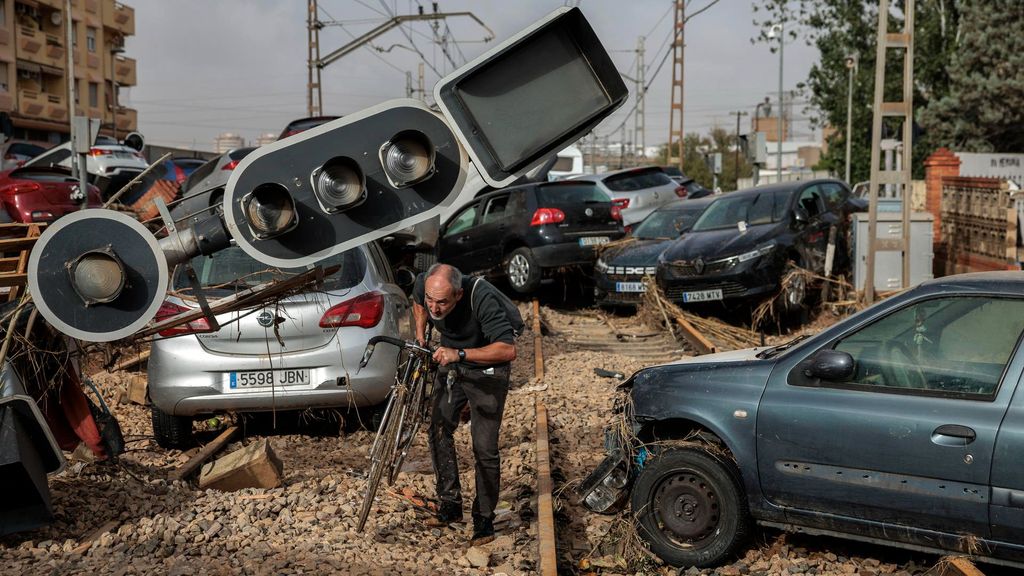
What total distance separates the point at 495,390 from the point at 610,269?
32.2ft

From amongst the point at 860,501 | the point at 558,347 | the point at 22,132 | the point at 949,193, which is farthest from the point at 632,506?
the point at 22,132

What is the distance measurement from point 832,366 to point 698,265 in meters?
8.65

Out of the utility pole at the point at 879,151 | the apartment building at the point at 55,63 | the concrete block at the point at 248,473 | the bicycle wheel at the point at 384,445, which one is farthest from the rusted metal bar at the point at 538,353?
the apartment building at the point at 55,63

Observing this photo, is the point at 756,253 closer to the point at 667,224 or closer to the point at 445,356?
the point at 667,224

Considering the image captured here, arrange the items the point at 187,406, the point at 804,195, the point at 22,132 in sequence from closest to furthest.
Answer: the point at 187,406 → the point at 804,195 → the point at 22,132

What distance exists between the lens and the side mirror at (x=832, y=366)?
5141mm

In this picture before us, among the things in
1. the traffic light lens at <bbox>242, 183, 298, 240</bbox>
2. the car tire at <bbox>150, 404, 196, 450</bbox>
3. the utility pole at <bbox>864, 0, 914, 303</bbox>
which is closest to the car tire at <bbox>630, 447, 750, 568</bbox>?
the traffic light lens at <bbox>242, 183, 298, 240</bbox>

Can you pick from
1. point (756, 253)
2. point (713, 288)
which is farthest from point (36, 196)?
point (756, 253)

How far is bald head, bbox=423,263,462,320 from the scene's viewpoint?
5922 mm

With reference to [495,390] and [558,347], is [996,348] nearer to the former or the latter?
[495,390]

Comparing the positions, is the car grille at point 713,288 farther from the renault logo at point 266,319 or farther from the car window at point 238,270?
the renault logo at point 266,319

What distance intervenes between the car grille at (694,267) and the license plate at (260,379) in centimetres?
713

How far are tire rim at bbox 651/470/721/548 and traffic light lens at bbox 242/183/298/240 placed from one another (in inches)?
96.7

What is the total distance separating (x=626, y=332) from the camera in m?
15.0
